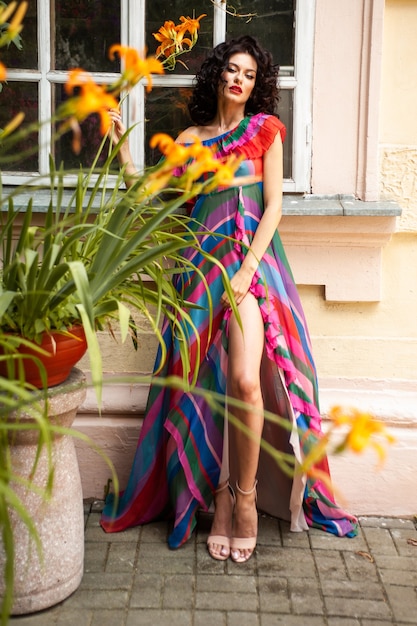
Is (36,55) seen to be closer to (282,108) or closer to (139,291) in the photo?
(282,108)

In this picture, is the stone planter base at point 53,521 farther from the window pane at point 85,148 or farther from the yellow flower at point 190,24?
the yellow flower at point 190,24

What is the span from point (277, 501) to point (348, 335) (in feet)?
2.44

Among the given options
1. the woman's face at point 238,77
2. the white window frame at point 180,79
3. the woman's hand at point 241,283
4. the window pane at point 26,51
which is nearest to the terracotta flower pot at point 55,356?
the woman's hand at point 241,283

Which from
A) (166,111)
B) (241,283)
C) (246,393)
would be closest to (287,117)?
(166,111)

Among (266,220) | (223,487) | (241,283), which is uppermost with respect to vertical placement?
(266,220)

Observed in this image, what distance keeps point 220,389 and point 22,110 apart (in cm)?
140

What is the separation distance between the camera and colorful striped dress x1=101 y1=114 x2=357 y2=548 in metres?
2.96

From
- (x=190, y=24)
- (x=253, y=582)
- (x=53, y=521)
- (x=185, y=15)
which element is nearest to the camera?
(x=53, y=521)

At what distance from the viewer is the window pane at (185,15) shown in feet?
10.4

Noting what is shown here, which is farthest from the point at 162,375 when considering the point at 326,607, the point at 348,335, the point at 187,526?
the point at 326,607

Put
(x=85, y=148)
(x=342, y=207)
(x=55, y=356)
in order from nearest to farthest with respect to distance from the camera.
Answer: (x=55, y=356) → (x=342, y=207) → (x=85, y=148)

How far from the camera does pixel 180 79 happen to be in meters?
3.22

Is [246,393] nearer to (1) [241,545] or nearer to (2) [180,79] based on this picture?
(1) [241,545]

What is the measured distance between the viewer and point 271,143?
9.62 ft
